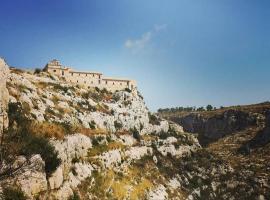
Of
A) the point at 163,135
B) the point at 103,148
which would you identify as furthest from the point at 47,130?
the point at 163,135

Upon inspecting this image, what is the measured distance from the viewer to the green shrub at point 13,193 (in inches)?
1569

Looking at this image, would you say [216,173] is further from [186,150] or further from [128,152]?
[128,152]

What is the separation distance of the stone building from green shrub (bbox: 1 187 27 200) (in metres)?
82.9

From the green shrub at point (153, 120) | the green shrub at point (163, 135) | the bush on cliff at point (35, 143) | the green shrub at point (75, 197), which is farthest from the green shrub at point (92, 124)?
the green shrub at point (153, 120)

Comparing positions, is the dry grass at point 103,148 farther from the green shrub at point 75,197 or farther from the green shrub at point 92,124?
the green shrub at point 75,197

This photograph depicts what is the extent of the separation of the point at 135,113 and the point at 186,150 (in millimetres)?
21649

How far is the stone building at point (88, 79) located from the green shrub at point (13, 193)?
82.9 metres

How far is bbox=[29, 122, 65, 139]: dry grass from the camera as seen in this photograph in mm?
59062


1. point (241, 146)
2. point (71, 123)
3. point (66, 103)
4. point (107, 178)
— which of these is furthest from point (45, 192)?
point (241, 146)

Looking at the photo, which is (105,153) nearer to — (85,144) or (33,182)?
(85,144)

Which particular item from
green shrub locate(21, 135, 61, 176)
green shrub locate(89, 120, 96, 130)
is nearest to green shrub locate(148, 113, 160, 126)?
green shrub locate(89, 120, 96, 130)

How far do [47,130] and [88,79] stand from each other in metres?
71.3

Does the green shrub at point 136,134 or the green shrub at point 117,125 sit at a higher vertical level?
the green shrub at point 117,125

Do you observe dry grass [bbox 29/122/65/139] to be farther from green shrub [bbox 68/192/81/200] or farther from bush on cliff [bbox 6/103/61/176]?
green shrub [bbox 68/192/81/200]
